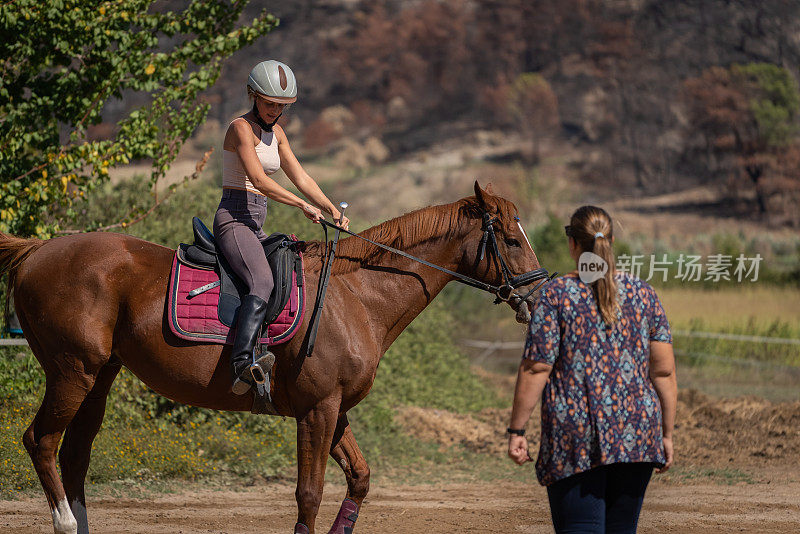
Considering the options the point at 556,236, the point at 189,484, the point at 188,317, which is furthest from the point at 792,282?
the point at 188,317

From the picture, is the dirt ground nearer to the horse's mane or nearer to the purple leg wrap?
the purple leg wrap

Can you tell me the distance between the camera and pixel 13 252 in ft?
19.4

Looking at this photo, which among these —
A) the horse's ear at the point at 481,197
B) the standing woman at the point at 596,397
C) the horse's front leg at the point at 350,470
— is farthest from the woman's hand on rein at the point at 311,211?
the standing woman at the point at 596,397

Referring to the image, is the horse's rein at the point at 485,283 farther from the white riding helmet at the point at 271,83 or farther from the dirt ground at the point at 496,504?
the dirt ground at the point at 496,504

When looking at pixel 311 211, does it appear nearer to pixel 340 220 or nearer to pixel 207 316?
pixel 340 220

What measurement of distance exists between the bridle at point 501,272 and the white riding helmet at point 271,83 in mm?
779

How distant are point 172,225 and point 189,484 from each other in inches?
143

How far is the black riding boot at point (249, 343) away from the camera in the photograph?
16.8ft

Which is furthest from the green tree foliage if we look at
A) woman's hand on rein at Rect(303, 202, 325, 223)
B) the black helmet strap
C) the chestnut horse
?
woman's hand on rein at Rect(303, 202, 325, 223)

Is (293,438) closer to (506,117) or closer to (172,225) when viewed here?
(172,225)

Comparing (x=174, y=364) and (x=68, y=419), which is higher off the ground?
(x=174, y=364)

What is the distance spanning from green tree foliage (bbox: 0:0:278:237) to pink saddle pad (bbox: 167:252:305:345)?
3.43 metres

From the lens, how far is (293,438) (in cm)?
964

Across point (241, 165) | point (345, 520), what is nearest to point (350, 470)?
point (345, 520)
